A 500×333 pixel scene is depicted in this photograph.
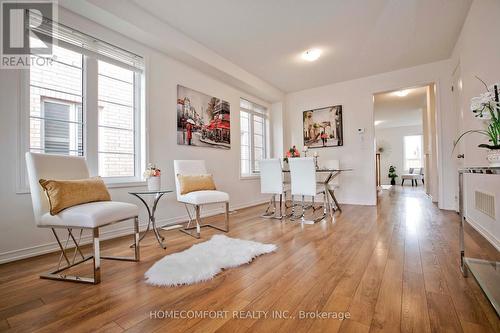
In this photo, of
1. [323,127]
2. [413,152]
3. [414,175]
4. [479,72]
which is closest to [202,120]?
[323,127]

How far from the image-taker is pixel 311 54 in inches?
A: 158

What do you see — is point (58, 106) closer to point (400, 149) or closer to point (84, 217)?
point (84, 217)

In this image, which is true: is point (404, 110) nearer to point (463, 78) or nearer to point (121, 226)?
point (463, 78)

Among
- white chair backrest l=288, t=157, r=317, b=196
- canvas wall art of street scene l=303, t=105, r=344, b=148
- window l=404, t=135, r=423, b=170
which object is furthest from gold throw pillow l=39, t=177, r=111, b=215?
window l=404, t=135, r=423, b=170

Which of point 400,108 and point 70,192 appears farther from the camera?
point 400,108

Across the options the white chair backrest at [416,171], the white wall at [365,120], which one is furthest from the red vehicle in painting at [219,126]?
the white chair backrest at [416,171]

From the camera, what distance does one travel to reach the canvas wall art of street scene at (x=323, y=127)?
17.7 feet

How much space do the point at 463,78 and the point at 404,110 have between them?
5.49 meters

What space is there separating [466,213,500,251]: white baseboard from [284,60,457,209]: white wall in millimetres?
1427

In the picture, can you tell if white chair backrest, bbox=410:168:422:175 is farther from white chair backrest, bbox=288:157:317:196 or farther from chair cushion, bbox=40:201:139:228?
chair cushion, bbox=40:201:139:228

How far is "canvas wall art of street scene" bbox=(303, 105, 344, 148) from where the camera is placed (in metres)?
5.41

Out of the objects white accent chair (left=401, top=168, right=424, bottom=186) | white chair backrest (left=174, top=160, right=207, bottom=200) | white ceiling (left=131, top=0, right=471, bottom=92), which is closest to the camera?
white ceiling (left=131, top=0, right=471, bottom=92)

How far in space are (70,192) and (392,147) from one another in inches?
497

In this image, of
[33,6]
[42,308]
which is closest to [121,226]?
[42,308]
